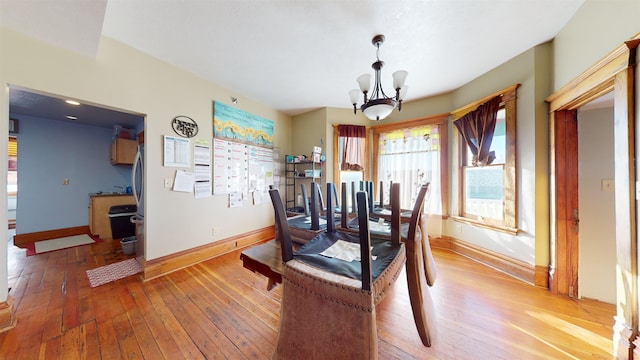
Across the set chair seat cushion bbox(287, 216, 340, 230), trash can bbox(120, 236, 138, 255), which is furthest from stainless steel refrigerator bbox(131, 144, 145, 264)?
chair seat cushion bbox(287, 216, 340, 230)

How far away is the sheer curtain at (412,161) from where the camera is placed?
3.29 metres

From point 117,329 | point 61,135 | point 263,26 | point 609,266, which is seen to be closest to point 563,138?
point 609,266

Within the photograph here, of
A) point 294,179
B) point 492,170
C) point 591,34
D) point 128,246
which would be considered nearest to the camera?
point 591,34

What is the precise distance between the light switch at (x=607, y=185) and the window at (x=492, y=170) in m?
0.60

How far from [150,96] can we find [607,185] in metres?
4.84

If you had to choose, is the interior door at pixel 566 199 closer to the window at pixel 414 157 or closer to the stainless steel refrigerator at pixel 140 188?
the window at pixel 414 157

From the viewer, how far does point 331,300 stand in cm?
92

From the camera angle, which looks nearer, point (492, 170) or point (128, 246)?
point (492, 170)

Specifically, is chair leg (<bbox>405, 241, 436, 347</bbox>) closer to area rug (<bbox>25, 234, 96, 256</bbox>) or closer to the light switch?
the light switch

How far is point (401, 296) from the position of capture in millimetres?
1963

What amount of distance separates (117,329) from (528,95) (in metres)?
4.47

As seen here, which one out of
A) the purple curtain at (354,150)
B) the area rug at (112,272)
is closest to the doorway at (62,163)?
the area rug at (112,272)

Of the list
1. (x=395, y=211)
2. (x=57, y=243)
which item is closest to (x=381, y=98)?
(x=395, y=211)

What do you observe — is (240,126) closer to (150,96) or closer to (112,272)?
(150,96)
